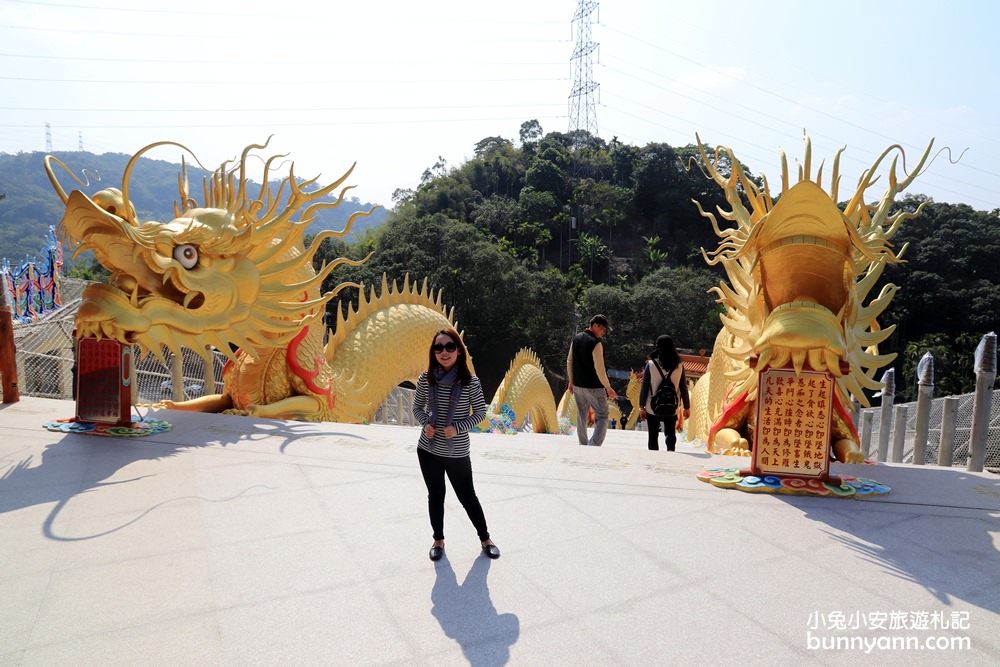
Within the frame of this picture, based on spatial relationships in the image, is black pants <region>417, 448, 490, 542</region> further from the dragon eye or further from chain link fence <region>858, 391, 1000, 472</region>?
chain link fence <region>858, 391, 1000, 472</region>

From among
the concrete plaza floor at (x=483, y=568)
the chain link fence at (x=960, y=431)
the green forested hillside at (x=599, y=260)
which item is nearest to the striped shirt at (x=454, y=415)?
the concrete plaza floor at (x=483, y=568)

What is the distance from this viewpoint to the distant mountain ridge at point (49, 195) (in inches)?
2491

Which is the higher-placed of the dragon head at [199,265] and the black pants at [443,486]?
the dragon head at [199,265]

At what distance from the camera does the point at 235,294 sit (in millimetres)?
5082

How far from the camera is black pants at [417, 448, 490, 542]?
2662 mm

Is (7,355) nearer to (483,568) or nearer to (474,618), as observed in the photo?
(483,568)

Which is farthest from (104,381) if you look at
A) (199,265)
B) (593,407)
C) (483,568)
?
(593,407)

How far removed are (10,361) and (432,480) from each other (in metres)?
5.72

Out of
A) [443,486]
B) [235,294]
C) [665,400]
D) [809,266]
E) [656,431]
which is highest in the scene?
[809,266]

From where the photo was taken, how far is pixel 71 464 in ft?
13.4

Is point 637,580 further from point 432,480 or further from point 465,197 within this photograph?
point 465,197

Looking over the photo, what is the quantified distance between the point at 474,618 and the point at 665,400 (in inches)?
141

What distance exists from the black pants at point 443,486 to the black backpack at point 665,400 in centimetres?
305

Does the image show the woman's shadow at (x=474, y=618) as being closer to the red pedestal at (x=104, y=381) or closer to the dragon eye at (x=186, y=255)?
the dragon eye at (x=186, y=255)
